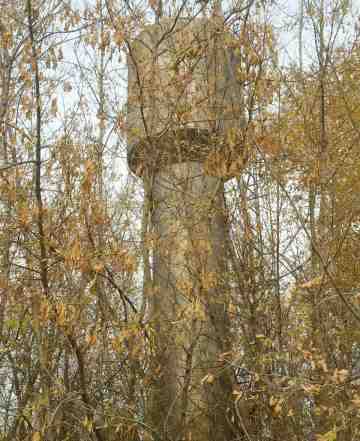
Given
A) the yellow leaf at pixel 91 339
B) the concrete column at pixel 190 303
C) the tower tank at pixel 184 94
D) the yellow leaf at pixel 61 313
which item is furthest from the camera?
the tower tank at pixel 184 94

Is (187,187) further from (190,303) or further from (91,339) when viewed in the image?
(91,339)

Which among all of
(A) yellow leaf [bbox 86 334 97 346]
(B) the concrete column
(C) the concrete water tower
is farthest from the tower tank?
(A) yellow leaf [bbox 86 334 97 346]

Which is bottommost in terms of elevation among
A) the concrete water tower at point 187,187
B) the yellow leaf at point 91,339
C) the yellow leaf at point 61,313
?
the yellow leaf at point 91,339

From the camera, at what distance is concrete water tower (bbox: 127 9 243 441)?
595 cm

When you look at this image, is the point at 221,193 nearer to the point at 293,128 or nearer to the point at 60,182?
the point at 293,128

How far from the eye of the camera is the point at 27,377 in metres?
6.76

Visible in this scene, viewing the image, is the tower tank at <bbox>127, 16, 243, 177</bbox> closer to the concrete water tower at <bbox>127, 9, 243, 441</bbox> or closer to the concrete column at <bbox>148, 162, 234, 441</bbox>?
the concrete water tower at <bbox>127, 9, 243, 441</bbox>

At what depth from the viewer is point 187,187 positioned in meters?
6.46

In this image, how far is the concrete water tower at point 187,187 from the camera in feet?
19.5

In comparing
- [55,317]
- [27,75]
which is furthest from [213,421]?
[27,75]

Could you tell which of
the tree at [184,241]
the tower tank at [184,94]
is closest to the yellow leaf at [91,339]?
the tree at [184,241]

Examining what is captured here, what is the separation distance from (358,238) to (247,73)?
392 centimetres

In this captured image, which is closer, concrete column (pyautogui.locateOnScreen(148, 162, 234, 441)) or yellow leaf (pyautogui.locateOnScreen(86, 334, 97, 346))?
yellow leaf (pyautogui.locateOnScreen(86, 334, 97, 346))

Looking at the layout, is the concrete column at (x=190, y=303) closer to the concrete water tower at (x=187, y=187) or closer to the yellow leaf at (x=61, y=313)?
the concrete water tower at (x=187, y=187)
